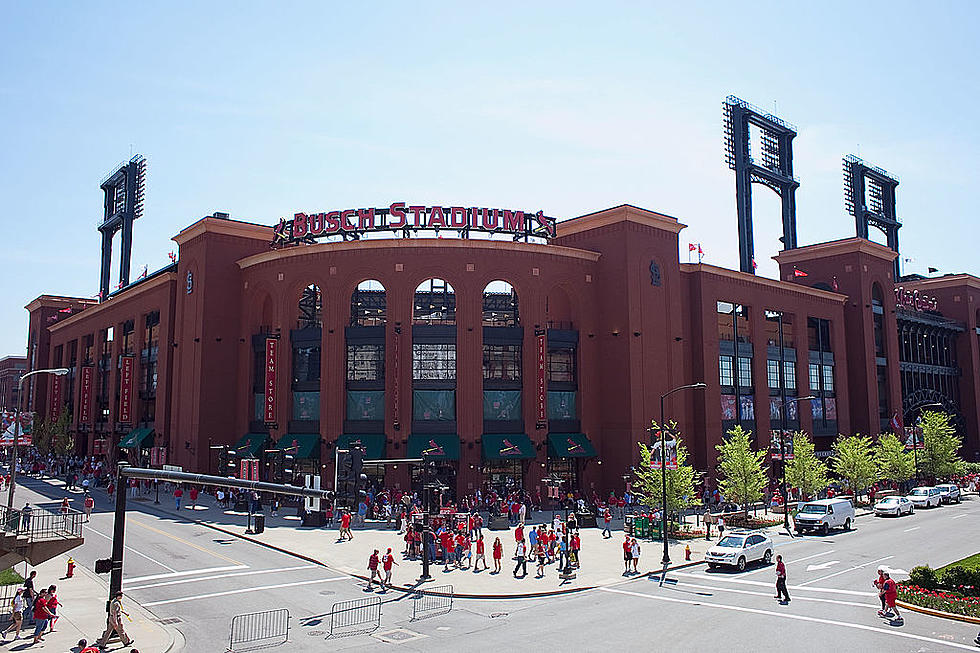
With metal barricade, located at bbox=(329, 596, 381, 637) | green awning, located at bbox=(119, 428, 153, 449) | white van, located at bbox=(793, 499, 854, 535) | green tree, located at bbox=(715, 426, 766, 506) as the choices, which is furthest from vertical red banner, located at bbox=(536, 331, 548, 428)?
green awning, located at bbox=(119, 428, 153, 449)

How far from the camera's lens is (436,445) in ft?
167

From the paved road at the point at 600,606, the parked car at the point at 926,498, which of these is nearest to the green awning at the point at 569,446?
the paved road at the point at 600,606

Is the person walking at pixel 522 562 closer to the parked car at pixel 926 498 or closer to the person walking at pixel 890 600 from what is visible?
the person walking at pixel 890 600

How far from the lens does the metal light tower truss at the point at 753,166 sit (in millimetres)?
82000

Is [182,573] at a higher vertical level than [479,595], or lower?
higher

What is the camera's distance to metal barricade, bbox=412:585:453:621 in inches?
970

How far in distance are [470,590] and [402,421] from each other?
24.8 m

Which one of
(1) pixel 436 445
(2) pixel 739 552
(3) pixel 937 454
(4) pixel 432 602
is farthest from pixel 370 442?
(3) pixel 937 454

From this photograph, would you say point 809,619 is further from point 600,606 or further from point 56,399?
point 56,399

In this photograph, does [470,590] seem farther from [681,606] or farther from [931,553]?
[931,553]

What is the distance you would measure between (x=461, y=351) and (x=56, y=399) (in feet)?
228

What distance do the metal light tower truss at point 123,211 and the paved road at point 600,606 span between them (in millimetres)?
72007

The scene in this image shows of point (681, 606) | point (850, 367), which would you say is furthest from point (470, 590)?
point (850, 367)

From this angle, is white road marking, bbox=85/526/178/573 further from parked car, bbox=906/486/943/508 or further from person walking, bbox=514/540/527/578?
parked car, bbox=906/486/943/508
